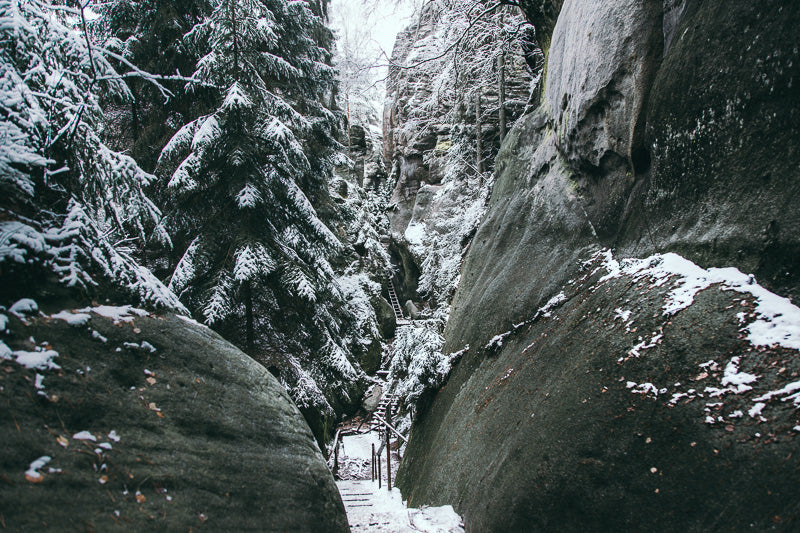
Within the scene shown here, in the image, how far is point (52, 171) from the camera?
230 cm

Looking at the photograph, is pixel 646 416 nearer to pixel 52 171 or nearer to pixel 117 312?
pixel 117 312

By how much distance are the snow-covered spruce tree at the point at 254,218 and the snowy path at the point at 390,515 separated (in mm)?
1774

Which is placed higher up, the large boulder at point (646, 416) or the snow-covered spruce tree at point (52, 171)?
the snow-covered spruce tree at point (52, 171)

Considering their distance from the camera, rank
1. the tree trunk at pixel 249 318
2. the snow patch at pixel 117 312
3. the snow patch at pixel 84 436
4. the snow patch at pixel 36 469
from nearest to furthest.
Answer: the snow patch at pixel 36 469, the snow patch at pixel 84 436, the snow patch at pixel 117 312, the tree trunk at pixel 249 318

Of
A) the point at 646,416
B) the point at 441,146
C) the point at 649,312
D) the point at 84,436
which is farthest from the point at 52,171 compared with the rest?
the point at 441,146

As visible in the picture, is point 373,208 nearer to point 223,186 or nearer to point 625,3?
point 223,186

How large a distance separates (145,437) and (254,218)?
6.15 metres

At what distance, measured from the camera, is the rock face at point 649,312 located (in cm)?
223

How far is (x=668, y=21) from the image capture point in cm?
394

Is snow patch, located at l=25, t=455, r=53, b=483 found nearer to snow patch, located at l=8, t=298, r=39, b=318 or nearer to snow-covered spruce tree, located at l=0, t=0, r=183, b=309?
snow patch, located at l=8, t=298, r=39, b=318

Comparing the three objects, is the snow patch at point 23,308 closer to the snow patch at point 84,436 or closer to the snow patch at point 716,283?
the snow patch at point 84,436

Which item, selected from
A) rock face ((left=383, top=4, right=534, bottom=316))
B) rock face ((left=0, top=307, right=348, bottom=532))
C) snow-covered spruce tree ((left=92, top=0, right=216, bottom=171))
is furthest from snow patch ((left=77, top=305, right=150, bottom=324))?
rock face ((left=383, top=4, right=534, bottom=316))


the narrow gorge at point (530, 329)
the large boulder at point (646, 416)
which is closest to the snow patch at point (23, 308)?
the narrow gorge at point (530, 329)

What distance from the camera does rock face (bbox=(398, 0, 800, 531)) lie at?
87.8 inches
